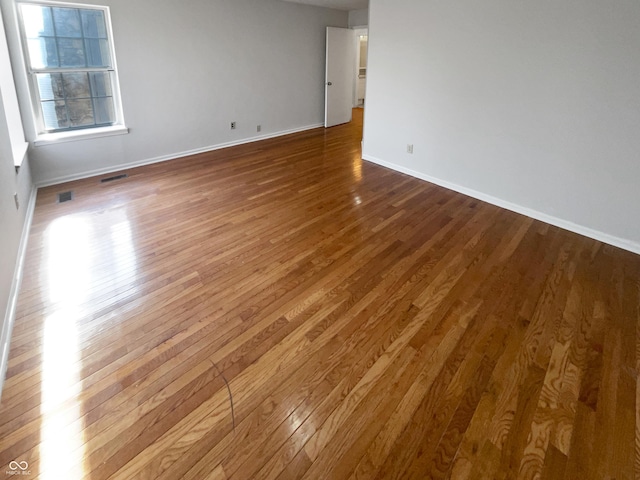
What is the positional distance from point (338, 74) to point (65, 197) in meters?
5.49

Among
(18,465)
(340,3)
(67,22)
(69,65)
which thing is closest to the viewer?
(18,465)

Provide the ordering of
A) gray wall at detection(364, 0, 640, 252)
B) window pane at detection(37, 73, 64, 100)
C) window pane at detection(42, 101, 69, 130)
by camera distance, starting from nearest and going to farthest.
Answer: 1. gray wall at detection(364, 0, 640, 252)
2. window pane at detection(37, 73, 64, 100)
3. window pane at detection(42, 101, 69, 130)

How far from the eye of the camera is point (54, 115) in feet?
13.5

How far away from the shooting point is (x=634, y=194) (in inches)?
117

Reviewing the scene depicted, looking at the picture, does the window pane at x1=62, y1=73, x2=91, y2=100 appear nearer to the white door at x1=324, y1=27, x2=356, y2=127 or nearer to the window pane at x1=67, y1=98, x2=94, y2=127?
the window pane at x1=67, y1=98, x2=94, y2=127

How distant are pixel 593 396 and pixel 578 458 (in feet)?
1.33

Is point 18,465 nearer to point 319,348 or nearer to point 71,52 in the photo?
point 319,348

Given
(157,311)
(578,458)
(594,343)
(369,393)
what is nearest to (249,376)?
(369,393)

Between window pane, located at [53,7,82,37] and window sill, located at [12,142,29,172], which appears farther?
window pane, located at [53,7,82,37]

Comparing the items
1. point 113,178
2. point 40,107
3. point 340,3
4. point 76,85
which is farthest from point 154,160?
point 340,3

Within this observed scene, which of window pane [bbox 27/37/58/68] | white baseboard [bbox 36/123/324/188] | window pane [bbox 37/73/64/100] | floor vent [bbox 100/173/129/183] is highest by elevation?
window pane [bbox 27/37/58/68]

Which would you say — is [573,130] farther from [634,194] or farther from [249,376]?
[249,376]

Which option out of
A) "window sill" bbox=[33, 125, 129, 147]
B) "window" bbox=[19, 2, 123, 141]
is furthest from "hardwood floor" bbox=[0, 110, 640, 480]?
"window" bbox=[19, 2, 123, 141]

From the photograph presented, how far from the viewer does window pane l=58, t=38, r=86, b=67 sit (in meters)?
3.99
